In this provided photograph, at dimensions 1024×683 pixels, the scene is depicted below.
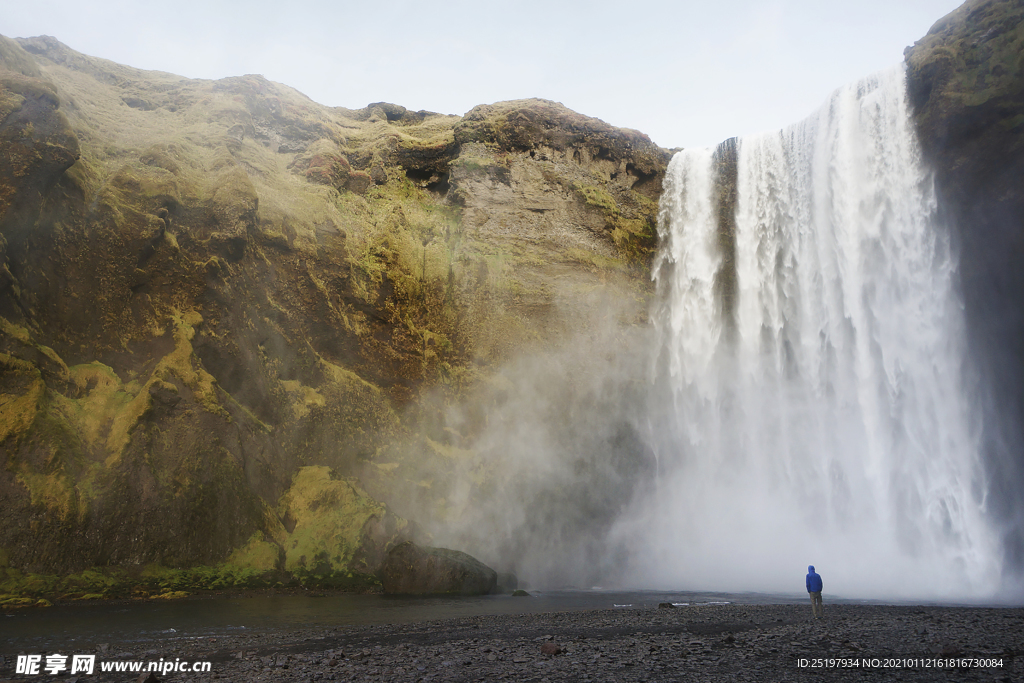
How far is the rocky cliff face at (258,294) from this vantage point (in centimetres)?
1931

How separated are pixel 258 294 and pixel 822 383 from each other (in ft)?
88.8

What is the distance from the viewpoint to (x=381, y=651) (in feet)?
29.9

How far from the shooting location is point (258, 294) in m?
25.6

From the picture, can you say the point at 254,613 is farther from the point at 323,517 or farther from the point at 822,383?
the point at 822,383

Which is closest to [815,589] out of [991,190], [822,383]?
[822,383]

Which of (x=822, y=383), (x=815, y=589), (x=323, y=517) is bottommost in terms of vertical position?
(x=815, y=589)

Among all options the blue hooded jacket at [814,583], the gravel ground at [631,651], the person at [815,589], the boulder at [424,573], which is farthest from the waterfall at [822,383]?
the gravel ground at [631,651]

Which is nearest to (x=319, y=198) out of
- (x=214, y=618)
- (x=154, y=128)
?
(x=154, y=128)

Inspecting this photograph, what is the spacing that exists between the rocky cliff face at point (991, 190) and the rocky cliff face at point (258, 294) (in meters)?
15.1

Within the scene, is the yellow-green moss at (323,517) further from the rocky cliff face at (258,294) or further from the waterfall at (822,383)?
the waterfall at (822,383)

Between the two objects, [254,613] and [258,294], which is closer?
[254,613]

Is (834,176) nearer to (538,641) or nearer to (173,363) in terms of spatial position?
(538,641)

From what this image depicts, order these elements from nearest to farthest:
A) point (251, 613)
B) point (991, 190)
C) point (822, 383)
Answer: point (251, 613) → point (991, 190) → point (822, 383)

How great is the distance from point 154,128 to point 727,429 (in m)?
33.9
